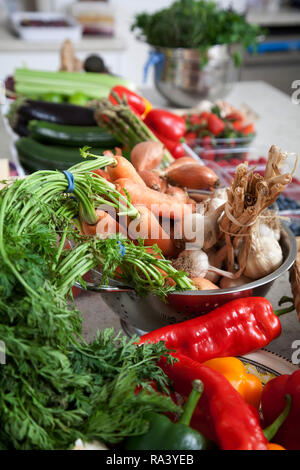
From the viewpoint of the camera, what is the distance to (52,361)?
0.54 m

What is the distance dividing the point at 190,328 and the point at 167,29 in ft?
5.34

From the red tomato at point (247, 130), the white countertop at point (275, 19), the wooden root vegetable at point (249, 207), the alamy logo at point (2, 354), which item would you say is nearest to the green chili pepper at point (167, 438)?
the alamy logo at point (2, 354)

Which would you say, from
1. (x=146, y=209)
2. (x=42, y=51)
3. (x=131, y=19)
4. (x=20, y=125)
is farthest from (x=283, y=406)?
(x=131, y=19)

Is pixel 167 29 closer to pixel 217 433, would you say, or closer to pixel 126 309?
pixel 126 309

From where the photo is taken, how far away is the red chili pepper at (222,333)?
2.60 ft

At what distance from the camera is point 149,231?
0.86 metres

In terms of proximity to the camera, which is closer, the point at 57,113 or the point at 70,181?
the point at 70,181

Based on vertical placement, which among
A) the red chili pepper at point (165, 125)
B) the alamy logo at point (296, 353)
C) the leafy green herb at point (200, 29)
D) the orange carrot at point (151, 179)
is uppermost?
the leafy green herb at point (200, 29)

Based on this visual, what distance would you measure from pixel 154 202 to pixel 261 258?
222mm

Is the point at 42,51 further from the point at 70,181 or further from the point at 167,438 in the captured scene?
the point at 167,438

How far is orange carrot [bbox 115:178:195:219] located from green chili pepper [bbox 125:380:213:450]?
43cm

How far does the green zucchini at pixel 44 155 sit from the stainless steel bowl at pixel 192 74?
731mm

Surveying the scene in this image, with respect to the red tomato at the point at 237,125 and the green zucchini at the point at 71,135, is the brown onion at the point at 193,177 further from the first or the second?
the red tomato at the point at 237,125

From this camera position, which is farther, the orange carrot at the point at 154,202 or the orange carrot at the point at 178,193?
the orange carrot at the point at 178,193
